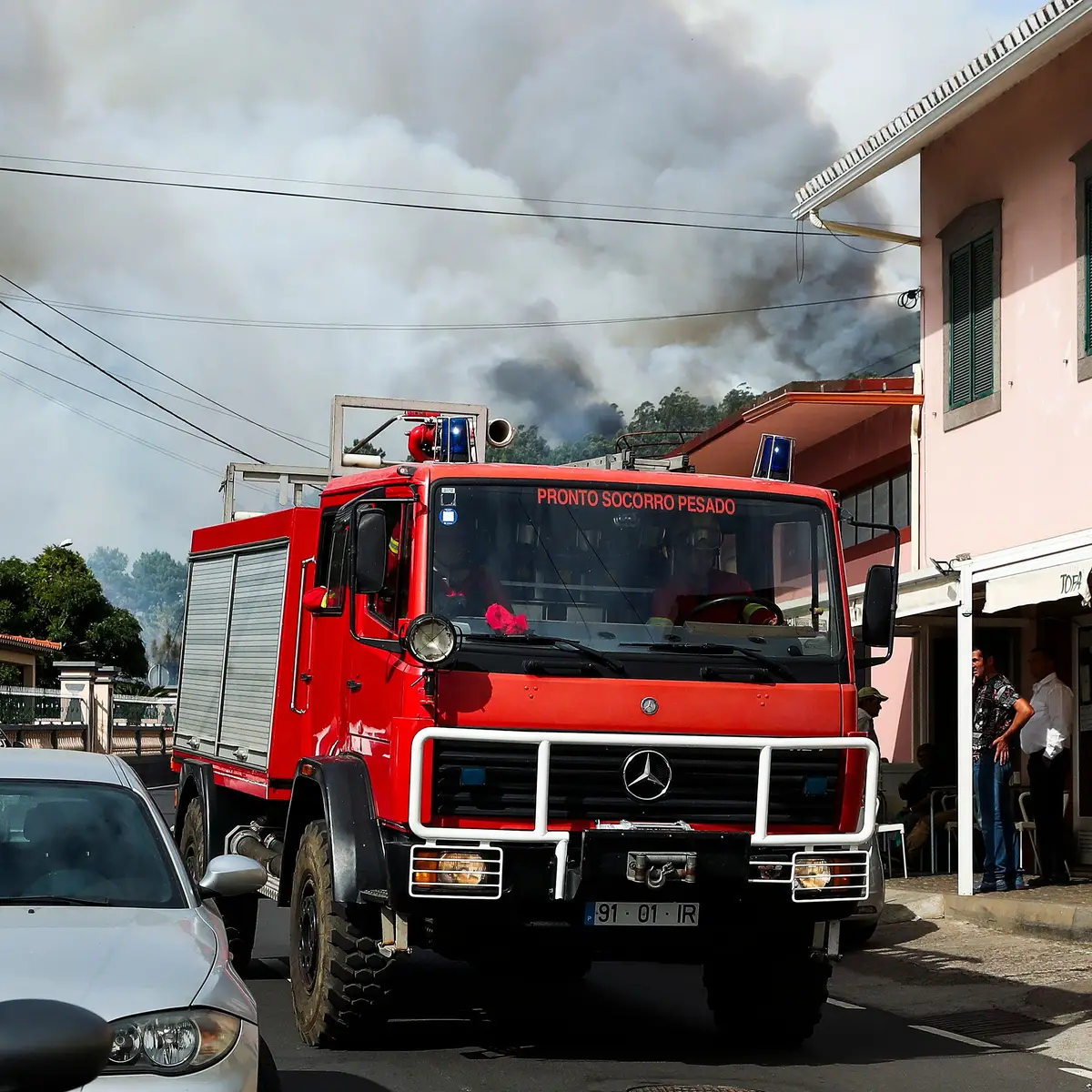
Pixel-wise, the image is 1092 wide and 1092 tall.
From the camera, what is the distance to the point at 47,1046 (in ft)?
10.6

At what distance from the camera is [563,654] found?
7469mm

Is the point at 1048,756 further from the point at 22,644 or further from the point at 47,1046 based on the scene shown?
the point at 22,644

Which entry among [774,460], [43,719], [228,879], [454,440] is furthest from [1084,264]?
[43,719]

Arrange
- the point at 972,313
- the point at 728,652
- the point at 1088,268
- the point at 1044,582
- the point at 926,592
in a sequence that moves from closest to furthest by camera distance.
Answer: the point at 728,652 → the point at 1044,582 → the point at 926,592 → the point at 1088,268 → the point at 972,313

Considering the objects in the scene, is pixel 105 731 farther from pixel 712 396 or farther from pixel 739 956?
pixel 712 396

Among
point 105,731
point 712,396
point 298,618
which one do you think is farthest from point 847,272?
point 298,618

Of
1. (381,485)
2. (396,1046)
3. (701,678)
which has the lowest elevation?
(396,1046)

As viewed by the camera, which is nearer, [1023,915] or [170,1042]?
[170,1042]

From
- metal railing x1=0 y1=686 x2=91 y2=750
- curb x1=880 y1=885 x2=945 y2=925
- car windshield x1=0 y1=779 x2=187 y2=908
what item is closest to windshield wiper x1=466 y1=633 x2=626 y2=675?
car windshield x1=0 y1=779 x2=187 y2=908

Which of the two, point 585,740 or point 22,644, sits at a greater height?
point 22,644

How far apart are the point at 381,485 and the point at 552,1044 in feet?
9.46

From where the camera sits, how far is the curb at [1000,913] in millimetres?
11695

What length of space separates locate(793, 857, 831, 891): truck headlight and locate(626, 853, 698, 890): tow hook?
1.69 feet

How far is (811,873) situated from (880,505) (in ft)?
42.0
